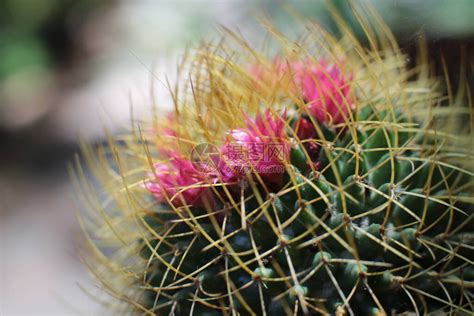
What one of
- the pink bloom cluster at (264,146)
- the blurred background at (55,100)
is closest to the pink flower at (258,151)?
the pink bloom cluster at (264,146)

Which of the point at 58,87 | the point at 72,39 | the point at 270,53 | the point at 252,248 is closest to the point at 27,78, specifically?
the point at 58,87

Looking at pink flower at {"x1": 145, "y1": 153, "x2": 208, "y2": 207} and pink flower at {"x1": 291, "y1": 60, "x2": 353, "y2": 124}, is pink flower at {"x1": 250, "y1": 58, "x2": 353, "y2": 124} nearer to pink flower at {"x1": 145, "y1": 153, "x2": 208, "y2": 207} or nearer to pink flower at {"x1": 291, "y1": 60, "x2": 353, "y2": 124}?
pink flower at {"x1": 291, "y1": 60, "x2": 353, "y2": 124}

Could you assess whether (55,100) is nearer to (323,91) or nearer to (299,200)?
(323,91)

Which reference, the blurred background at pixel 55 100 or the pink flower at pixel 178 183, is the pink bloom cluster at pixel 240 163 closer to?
the pink flower at pixel 178 183

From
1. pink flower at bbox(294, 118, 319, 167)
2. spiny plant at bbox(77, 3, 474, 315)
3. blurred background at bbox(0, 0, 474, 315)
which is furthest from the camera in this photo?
blurred background at bbox(0, 0, 474, 315)

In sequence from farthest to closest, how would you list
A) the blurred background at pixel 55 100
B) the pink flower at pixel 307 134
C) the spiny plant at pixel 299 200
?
the blurred background at pixel 55 100
the pink flower at pixel 307 134
the spiny plant at pixel 299 200

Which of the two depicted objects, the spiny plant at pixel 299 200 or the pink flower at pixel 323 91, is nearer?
the spiny plant at pixel 299 200

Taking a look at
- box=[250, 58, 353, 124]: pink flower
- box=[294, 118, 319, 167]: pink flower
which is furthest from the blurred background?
box=[294, 118, 319, 167]: pink flower
